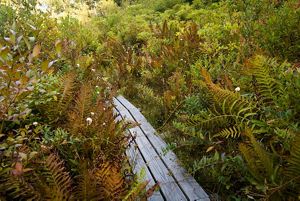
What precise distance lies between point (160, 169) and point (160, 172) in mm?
56

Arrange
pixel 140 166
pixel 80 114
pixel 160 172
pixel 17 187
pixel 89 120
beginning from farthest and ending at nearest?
1. pixel 140 166
2. pixel 160 172
3. pixel 80 114
4. pixel 89 120
5. pixel 17 187

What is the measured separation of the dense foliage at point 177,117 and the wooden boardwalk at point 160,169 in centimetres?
12

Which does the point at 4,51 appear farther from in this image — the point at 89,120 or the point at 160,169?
the point at 160,169

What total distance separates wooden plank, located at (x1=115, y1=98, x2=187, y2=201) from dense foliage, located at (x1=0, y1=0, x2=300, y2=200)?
0.24 m

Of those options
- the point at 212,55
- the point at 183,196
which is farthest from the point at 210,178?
the point at 212,55

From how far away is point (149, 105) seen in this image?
5.01 meters

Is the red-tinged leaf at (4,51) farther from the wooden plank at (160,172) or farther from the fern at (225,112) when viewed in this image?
the fern at (225,112)

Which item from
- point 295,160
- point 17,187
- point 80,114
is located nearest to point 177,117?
point 80,114

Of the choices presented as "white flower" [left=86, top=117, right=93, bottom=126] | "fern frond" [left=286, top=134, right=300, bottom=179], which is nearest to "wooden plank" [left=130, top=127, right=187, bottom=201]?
"white flower" [left=86, top=117, right=93, bottom=126]

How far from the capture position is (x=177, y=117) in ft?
12.6

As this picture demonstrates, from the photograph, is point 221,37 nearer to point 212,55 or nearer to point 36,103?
point 212,55

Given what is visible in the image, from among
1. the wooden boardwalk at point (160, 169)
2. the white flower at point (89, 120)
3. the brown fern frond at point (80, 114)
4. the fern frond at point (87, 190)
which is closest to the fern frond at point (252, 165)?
the wooden boardwalk at point (160, 169)

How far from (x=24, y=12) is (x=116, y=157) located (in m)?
4.66

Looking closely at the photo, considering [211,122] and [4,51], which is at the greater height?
[4,51]
